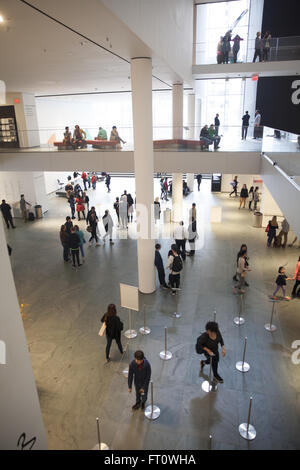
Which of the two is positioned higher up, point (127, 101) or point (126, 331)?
point (127, 101)

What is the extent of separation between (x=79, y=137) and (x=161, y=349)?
11.0 metres

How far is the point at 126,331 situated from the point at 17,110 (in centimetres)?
1583

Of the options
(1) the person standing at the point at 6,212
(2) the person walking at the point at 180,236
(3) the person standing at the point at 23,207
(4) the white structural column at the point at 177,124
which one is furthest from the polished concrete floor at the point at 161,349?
(3) the person standing at the point at 23,207

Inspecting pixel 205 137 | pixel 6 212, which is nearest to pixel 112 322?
pixel 205 137

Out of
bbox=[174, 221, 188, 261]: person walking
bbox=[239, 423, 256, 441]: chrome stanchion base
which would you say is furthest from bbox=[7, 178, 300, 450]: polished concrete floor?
bbox=[174, 221, 188, 261]: person walking

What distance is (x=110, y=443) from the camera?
5758 millimetres

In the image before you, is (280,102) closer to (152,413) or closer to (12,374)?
(152,413)

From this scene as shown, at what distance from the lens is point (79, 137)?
1554cm

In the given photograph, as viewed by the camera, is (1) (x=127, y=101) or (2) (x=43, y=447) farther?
(1) (x=127, y=101)

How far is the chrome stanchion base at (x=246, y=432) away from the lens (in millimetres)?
5789

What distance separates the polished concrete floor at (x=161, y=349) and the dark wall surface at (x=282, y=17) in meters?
15.8

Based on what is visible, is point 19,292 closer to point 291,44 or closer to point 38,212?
point 38,212

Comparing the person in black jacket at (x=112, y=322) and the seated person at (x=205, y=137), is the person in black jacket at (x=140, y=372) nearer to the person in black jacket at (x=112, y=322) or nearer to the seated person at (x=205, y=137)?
the person in black jacket at (x=112, y=322)
